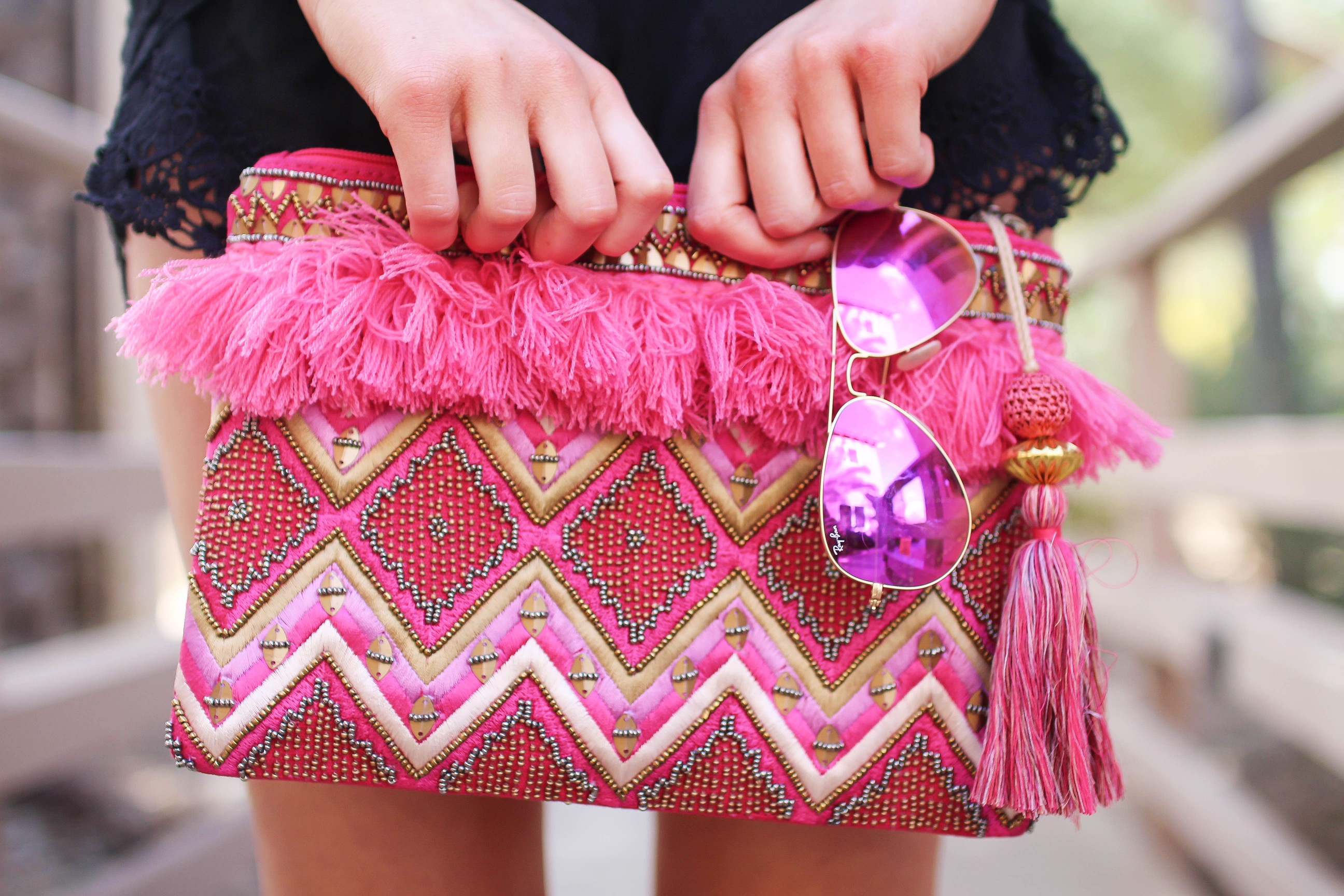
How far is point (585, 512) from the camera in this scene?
49 centimetres

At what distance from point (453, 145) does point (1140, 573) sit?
83.7 inches

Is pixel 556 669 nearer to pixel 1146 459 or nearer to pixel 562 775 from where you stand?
pixel 562 775

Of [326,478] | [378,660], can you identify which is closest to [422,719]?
[378,660]

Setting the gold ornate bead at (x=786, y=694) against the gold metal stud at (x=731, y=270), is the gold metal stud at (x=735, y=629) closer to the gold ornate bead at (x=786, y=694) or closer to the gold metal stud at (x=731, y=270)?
the gold ornate bead at (x=786, y=694)

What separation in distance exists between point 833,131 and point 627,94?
0.60ft

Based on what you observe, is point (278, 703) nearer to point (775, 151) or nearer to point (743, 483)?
point (743, 483)

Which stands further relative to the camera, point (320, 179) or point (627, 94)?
point (627, 94)

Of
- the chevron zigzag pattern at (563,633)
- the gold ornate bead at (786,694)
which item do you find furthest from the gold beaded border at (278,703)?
the gold ornate bead at (786,694)

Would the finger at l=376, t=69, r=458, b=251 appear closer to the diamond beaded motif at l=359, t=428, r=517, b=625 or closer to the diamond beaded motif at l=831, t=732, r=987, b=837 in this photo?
the diamond beaded motif at l=359, t=428, r=517, b=625

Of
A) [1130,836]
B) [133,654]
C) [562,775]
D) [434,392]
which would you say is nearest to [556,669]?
[562,775]

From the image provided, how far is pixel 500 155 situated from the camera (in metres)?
0.42

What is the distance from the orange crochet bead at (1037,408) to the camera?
483 millimetres

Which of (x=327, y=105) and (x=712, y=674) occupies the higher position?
(x=327, y=105)

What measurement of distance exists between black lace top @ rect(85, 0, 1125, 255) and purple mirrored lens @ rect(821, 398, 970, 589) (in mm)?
200
